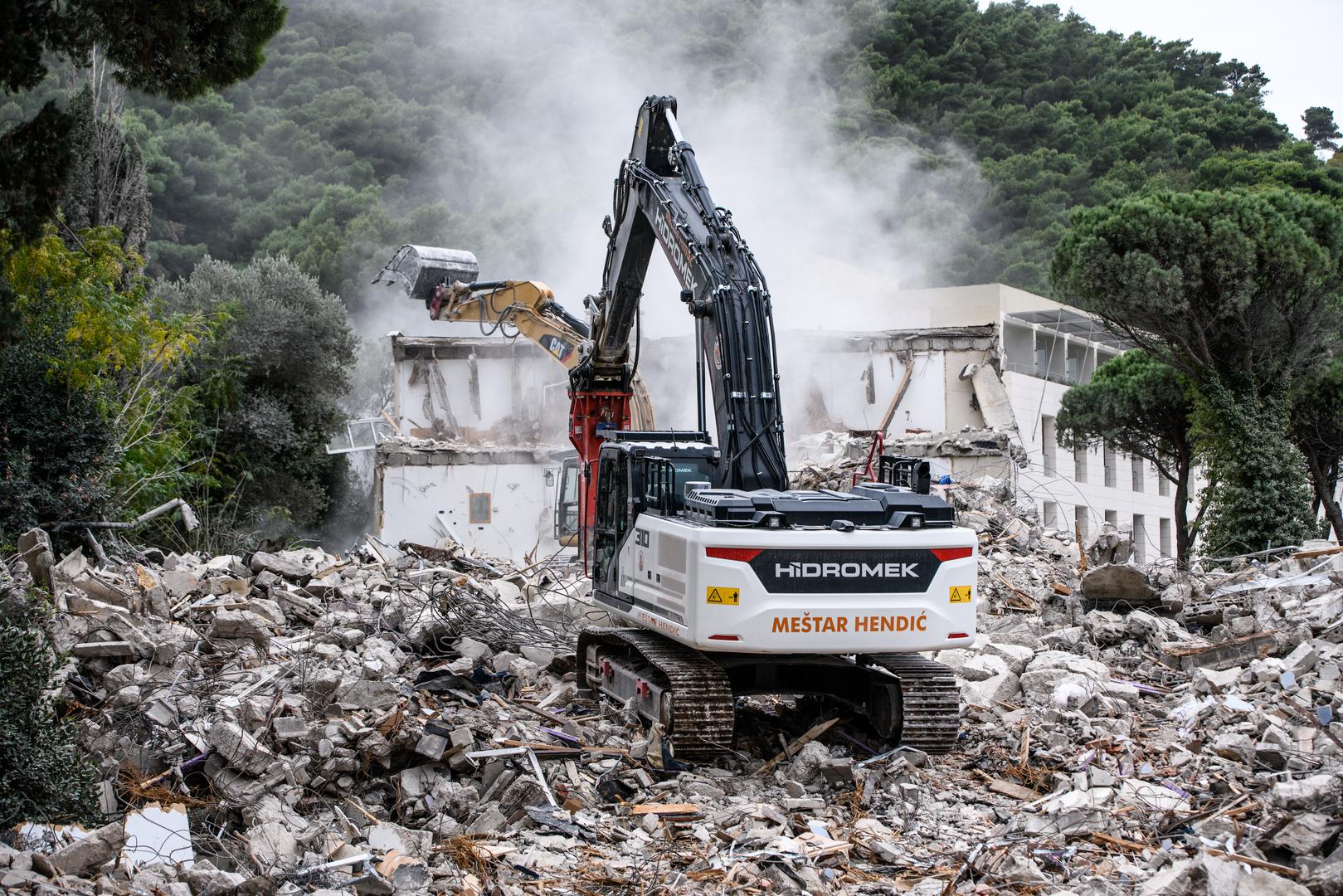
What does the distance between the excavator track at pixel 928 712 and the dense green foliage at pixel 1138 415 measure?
22.5m

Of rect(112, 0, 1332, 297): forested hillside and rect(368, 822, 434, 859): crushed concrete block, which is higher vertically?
rect(112, 0, 1332, 297): forested hillside

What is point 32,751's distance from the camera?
21.4 feet

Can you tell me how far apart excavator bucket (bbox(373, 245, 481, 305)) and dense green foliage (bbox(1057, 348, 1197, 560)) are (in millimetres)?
18579

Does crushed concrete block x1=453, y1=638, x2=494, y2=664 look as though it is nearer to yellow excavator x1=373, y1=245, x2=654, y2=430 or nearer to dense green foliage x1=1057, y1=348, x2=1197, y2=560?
yellow excavator x1=373, y1=245, x2=654, y2=430

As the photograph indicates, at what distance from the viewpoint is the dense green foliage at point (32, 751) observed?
21.0 feet

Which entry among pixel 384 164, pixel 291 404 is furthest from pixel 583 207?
pixel 291 404

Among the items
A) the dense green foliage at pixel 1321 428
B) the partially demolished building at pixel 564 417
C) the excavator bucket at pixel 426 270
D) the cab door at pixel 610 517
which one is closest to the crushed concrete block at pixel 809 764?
the cab door at pixel 610 517

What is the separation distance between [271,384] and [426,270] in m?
16.0

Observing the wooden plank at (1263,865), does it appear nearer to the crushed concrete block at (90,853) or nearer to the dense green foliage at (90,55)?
the crushed concrete block at (90,853)

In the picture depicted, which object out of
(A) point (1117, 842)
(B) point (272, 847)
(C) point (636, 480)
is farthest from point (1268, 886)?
(C) point (636, 480)

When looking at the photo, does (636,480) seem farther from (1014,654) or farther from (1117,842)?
(1117,842)

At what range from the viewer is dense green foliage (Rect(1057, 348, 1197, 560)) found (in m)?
30.2

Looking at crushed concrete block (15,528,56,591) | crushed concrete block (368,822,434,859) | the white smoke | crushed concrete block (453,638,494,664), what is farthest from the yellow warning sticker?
the white smoke

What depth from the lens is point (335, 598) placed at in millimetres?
13586
